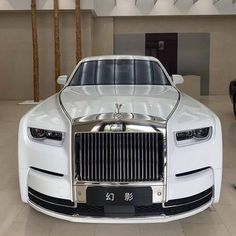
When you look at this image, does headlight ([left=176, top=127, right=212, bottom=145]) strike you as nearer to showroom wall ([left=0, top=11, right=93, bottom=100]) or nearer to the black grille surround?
the black grille surround

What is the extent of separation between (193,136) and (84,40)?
11083 millimetres

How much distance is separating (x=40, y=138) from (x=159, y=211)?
39.0 inches

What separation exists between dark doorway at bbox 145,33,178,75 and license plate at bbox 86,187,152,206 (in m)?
12.9

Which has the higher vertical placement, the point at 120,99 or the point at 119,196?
the point at 120,99

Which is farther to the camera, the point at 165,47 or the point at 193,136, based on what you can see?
the point at 165,47

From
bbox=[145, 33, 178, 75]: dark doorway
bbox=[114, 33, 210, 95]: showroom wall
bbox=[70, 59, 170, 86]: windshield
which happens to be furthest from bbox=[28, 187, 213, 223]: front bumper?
bbox=[145, 33, 178, 75]: dark doorway

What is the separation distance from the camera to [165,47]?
49.1 feet

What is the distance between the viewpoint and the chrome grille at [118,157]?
237cm

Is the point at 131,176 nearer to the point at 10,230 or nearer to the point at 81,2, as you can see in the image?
the point at 10,230

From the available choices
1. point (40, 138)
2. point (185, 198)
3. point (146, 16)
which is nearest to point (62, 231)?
point (40, 138)

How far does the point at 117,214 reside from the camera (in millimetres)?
2396

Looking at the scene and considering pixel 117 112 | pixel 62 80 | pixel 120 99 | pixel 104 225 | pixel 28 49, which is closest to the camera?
pixel 117 112

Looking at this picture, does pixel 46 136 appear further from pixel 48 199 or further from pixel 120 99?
pixel 120 99

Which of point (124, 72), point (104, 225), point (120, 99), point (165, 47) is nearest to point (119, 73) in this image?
point (124, 72)
